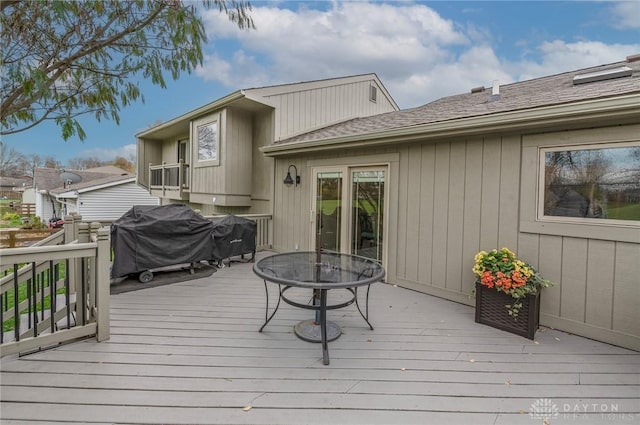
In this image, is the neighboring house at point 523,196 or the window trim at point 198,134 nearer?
the neighboring house at point 523,196

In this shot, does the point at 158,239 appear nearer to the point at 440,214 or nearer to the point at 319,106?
the point at 440,214

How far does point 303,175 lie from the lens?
6469 mm

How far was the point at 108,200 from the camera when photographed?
18062 millimetres

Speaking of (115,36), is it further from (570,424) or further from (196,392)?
(570,424)

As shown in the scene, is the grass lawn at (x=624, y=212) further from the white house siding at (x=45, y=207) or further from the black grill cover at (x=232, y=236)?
the white house siding at (x=45, y=207)

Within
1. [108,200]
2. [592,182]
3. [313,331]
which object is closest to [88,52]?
[313,331]

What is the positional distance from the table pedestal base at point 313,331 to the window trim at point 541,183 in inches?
94.0

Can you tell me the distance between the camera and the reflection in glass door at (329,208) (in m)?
5.73

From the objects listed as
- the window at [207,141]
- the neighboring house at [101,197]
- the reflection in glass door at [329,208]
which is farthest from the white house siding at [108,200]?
the reflection in glass door at [329,208]

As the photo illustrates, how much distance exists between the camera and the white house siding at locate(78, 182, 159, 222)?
17344mm

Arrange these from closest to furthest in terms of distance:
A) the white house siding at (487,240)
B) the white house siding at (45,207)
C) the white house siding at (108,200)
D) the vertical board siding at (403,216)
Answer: the white house siding at (487,240)
the vertical board siding at (403,216)
the white house siding at (108,200)
the white house siding at (45,207)

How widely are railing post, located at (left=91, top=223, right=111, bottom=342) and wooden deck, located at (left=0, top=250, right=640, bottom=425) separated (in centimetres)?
16

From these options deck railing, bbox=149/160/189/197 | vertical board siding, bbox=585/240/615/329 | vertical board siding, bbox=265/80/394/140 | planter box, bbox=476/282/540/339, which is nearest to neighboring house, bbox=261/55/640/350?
vertical board siding, bbox=585/240/615/329

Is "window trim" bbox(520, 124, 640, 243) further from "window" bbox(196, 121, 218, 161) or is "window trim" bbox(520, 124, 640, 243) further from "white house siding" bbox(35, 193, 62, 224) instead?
"white house siding" bbox(35, 193, 62, 224)
